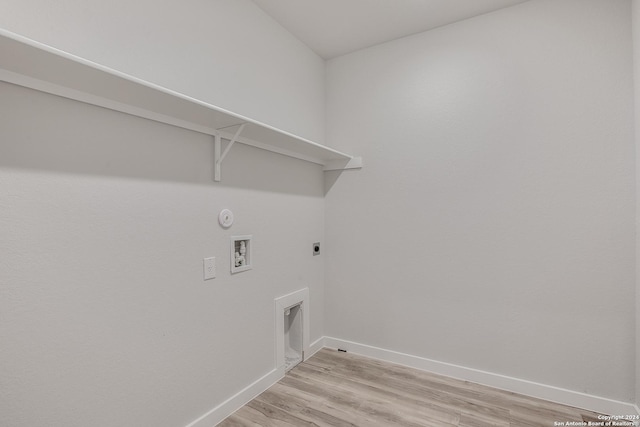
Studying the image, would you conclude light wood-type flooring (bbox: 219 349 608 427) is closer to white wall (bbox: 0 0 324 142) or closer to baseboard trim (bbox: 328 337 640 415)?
baseboard trim (bbox: 328 337 640 415)

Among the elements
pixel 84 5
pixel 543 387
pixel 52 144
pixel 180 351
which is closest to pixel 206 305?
pixel 180 351

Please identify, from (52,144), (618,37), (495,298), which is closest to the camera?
(52,144)

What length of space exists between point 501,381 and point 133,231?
8.54 feet

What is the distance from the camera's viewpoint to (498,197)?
220 centimetres

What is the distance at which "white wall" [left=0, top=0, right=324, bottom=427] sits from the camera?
43.3 inches

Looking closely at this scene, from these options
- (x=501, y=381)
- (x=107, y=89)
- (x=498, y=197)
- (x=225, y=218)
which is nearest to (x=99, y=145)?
(x=107, y=89)

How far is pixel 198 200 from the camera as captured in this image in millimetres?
1715

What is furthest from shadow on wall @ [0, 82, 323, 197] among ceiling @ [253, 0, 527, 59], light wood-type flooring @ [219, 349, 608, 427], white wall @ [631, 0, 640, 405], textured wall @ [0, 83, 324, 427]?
white wall @ [631, 0, 640, 405]

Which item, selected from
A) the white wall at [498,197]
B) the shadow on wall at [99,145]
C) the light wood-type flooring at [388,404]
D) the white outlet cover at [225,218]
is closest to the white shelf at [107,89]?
the shadow on wall at [99,145]

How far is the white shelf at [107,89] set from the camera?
93 cm

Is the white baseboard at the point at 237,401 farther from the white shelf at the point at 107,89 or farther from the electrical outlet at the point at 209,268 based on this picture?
the white shelf at the point at 107,89

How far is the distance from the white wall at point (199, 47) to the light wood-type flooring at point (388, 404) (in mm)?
1972

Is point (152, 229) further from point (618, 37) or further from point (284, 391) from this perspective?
point (618, 37)

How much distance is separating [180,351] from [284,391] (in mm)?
900
